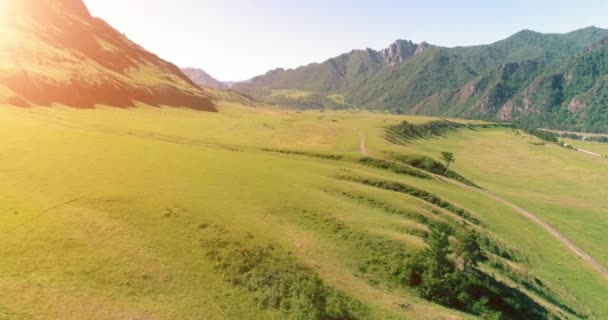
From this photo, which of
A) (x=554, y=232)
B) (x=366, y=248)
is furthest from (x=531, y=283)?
(x=554, y=232)

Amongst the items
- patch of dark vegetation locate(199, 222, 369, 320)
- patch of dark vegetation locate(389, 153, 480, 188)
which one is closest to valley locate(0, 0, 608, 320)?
patch of dark vegetation locate(199, 222, 369, 320)

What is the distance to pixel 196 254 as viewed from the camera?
4059cm

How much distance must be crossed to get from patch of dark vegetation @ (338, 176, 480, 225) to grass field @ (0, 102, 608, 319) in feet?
8.08

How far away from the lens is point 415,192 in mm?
83938

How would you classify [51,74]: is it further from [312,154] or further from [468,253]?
[468,253]

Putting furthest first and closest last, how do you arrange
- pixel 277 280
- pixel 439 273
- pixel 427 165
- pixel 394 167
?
pixel 427 165 → pixel 394 167 → pixel 439 273 → pixel 277 280

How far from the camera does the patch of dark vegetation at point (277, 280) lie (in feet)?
119

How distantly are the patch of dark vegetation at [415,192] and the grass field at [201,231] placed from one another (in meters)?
2.46

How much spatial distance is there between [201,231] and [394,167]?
74671 millimetres

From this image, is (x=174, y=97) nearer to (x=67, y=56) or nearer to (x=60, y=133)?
(x=67, y=56)

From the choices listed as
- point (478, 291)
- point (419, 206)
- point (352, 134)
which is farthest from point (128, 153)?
point (352, 134)

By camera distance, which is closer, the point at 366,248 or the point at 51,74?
the point at 366,248

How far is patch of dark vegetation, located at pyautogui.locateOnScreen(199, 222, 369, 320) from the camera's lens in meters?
36.3

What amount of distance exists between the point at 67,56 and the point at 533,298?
189992 mm
